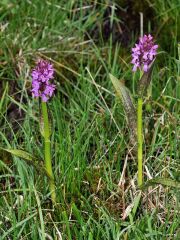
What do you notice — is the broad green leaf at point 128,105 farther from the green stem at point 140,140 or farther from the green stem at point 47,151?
the green stem at point 47,151

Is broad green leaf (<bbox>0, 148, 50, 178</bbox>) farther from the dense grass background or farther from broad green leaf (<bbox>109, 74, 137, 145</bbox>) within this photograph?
broad green leaf (<bbox>109, 74, 137, 145</bbox>)

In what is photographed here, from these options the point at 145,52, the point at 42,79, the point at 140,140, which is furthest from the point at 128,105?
→ the point at 42,79

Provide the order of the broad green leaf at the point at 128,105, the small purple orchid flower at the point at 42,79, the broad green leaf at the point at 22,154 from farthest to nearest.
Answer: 1. the broad green leaf at the point at 128,105
2. the broad green leaf at the point at 22,154
3. the small purple orchid flower at the point at 42,79

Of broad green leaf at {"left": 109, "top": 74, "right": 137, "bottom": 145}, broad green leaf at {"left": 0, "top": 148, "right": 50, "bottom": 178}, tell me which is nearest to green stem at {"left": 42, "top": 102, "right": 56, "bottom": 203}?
broad green leaf at {"left": 0, "top": 148, "right": 50, "bottom": 178}

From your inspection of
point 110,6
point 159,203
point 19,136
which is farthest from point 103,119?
point 110,6

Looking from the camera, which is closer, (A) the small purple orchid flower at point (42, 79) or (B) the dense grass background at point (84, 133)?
(A) the small purple orchid flower at point (42, 79)

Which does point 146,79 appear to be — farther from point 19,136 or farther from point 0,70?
point 0,70

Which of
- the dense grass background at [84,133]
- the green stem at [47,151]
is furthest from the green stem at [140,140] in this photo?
the green stem at [47,151]
